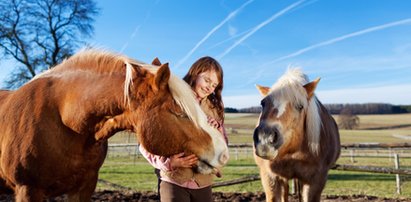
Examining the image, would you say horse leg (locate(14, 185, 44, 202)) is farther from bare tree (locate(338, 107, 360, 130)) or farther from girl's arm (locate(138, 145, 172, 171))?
bare tree (locate(338, 107, 360, 130))

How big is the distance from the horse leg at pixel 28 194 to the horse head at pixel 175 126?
100 centimetres

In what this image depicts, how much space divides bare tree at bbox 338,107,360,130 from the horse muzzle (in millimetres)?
37596

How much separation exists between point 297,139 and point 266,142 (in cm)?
68

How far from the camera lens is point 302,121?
155 inches

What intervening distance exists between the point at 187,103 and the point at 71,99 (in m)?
0.90

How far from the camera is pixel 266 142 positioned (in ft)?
11.1

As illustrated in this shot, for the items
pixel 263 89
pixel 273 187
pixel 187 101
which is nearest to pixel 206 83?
pixel 187 101

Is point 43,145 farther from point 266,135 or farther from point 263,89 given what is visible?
point 263,89

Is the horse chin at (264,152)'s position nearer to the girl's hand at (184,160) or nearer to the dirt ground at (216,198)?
the girl's hand at (184,160)

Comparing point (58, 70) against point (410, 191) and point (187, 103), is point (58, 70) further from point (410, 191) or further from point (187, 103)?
point (410, 191)

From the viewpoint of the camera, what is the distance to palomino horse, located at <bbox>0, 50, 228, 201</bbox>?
6.86ft

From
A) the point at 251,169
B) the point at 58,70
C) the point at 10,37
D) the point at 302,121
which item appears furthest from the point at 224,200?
the point at 10,37

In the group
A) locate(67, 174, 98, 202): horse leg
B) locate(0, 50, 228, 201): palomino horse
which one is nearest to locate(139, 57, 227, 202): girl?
locate(0, 50, 228, 201): palomino horse

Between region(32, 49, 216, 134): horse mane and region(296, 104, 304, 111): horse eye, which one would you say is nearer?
region(32, 49, 216, 134): horse mane
